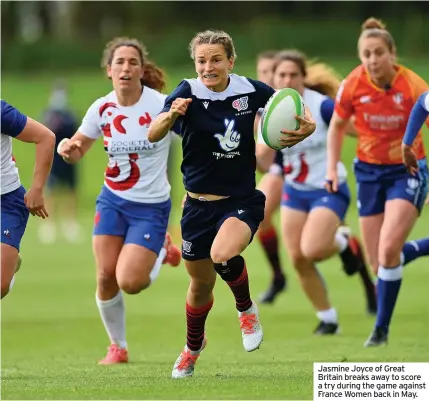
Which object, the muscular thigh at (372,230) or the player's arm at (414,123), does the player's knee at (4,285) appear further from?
the muscular thigh at (372,230)

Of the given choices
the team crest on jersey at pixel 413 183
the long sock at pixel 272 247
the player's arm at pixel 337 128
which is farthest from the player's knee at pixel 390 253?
the long sock at pixel 272 247

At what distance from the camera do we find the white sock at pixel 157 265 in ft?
30.1

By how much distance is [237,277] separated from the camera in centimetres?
736

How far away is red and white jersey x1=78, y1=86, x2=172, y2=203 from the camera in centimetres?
892

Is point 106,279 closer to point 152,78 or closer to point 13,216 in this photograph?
point 13,216

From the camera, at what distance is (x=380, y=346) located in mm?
9719

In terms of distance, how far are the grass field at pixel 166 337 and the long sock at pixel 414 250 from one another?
2.55 feet

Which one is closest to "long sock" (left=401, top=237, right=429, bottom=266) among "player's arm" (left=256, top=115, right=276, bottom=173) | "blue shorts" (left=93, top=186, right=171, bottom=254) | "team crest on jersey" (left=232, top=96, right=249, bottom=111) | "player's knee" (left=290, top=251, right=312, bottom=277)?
"player's knee" (left=290, top=251, right=312, bottom=277)

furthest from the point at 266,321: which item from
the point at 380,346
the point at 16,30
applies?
the point at 16,30

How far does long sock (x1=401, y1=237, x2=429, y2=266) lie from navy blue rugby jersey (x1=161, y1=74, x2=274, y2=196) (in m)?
3.12

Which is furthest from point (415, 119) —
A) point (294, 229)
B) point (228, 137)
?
point (294, 229)

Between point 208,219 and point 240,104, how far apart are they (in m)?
0.81

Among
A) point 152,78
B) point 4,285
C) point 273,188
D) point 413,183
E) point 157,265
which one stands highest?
point 152,78

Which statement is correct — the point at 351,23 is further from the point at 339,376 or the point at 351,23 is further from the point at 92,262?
the point at 339,376
